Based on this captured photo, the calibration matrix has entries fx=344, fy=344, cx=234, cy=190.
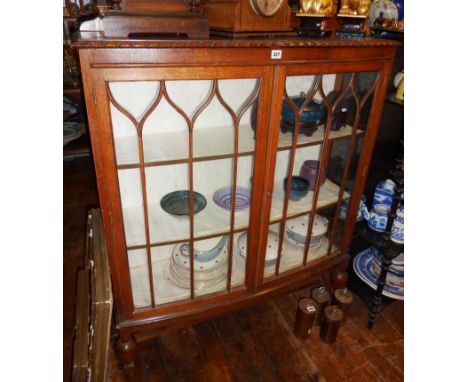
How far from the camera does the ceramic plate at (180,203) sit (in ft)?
4.20

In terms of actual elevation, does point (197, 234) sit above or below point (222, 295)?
above

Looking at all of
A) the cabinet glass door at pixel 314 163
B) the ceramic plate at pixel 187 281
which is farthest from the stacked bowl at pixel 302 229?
the ceramic plate at pixel 187 281

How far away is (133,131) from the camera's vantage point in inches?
41.3

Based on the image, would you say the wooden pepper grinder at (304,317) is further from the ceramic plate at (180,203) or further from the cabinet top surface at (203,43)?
the cabinet top surface at (203,43)

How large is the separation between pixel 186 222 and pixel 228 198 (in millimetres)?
185

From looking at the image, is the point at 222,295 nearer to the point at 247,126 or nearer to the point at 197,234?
the point at 197,234

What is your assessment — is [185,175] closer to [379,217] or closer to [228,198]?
[228,198]

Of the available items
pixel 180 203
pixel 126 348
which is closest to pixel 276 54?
pixel 180 203

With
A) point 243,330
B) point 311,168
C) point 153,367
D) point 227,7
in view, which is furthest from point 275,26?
point 153,367

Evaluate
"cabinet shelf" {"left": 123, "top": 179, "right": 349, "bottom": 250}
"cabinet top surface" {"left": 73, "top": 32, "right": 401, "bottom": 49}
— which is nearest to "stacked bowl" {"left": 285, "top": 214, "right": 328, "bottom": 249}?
"cabinet shelf" {"left": 123, "top": 179, "right": 349, "bottom": 250}

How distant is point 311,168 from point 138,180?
2.26 ft

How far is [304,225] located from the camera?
1.55 m

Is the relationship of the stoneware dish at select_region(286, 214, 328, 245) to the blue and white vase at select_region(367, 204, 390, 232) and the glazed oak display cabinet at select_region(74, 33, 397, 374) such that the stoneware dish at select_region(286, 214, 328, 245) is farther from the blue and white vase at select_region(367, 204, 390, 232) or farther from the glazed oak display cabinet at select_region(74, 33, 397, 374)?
the blue and white vase at select_region(367, 204, 390, 232)

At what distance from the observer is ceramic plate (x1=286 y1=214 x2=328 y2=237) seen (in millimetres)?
1533
